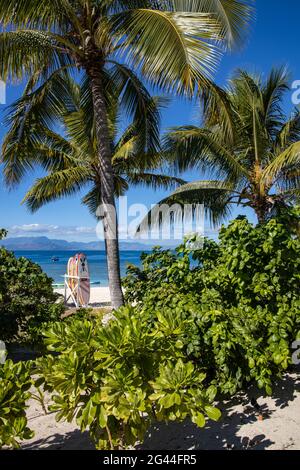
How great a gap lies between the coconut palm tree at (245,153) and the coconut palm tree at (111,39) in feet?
9.76

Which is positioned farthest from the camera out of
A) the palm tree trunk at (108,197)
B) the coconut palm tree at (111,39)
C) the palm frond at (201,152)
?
the palm frond at (201,152)

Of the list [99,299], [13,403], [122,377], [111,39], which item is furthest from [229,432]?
[99,299]

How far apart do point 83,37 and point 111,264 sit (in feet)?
13.7

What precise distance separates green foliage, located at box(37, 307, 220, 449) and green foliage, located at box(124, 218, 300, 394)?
65cm

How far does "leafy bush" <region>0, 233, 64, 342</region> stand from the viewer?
5480 mm

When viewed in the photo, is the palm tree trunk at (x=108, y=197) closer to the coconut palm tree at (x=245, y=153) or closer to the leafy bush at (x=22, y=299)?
the leafy bush at (x=22, y=299)

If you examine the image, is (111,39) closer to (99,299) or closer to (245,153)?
(245,153)

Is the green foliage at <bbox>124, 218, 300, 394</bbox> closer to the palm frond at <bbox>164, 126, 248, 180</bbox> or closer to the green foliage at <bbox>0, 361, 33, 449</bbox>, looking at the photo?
the green foliage at <bbox>0, 361, 33, 449</bbox>

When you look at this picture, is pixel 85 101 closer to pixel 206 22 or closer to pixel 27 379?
pixel 206 22

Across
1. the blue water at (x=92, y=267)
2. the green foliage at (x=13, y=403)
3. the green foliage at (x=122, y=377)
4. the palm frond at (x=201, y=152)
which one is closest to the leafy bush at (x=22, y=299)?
the green foliage at (x=13, y=403)

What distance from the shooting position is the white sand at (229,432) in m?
3.30

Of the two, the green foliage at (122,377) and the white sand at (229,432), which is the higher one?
the green foliage at (122,377)

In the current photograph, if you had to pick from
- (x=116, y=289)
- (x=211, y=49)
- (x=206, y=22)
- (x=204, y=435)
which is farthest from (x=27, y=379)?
(x=206, y=22)

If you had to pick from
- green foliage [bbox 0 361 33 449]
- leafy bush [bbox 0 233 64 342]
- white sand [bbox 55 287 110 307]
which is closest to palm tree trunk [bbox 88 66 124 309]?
leafy bush [bbox 0 233 64 342]
